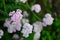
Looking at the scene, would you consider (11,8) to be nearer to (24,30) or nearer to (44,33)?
(24,30)

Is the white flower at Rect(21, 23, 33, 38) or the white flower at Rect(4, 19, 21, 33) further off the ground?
the white flower at Rect(4, 19, 21, 33)

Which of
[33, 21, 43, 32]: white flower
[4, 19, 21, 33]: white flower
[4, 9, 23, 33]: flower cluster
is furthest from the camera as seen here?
[33, 21, 43, 32]: white flower

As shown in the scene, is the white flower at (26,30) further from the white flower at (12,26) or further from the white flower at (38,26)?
the white flower at (38,26)

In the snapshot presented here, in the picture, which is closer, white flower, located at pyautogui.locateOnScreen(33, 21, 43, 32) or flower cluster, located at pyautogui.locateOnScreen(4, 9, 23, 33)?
flower cluster, located at pyautogui.locateOnScreen(4, 9, 23, 33)

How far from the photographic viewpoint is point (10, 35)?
209 cm

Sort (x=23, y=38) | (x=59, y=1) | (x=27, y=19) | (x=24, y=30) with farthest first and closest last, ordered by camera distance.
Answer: (x=59, y=1) → (x=27, y=19) → (x=23, y=38) → (x=24, y=30)

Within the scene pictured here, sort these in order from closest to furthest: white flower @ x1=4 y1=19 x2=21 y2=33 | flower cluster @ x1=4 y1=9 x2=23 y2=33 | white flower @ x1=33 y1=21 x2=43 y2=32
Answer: flower cluster @ x1=4 y1=9 x2=23 y2=33, white flower @ x1=4 y1=19 x2=21 y2=33, white flower @ x1=33 y1=21 x2=43 y2=32

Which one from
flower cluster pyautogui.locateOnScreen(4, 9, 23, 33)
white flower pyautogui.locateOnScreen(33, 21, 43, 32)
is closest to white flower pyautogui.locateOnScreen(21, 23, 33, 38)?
flower cluster pyautogui.locateOnScreen(4, 9, 23, 33)

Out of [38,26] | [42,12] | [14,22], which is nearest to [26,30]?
[14,22]

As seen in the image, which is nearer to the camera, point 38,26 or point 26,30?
point 26,30

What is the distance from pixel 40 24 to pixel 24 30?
30cm

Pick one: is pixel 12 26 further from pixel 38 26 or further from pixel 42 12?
pixel 42 12

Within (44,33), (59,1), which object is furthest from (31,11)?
(59,1)

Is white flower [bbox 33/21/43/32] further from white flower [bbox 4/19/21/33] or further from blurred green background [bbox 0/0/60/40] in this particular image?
white flower [bbox 4/19/21/33]
